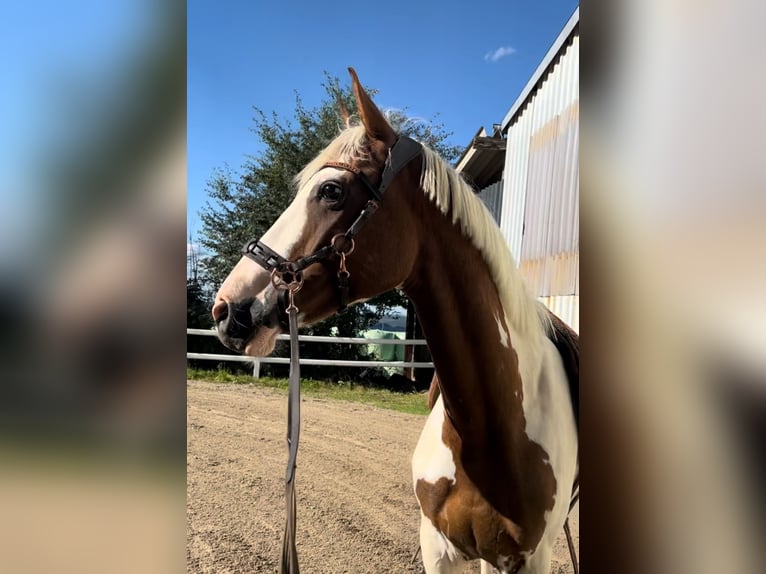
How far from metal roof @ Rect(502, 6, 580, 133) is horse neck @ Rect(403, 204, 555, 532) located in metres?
0.99

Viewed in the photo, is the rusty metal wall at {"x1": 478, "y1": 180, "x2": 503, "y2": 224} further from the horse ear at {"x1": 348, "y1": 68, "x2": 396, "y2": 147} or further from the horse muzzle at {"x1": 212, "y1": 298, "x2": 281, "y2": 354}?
the horse muzzle at {"x1": 212, "y1": 298, "x2": 281, "y2": 354}

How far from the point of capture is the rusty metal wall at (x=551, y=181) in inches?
54.4

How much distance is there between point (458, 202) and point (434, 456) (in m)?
0.74

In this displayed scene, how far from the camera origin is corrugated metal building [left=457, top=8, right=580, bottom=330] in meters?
1.38

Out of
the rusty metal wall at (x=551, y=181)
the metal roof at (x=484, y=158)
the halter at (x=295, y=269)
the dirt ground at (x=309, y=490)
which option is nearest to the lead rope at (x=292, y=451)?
the halter at (x=295, y=269)

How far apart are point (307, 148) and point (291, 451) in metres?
4.97

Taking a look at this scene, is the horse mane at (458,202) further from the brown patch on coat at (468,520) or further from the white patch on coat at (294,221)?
the brown patch on coat at (468,520)

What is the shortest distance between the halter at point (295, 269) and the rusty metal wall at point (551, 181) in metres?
0.57

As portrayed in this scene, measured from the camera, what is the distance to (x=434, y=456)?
1278 mm

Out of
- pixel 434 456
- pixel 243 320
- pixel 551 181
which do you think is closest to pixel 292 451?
pixel 243 320

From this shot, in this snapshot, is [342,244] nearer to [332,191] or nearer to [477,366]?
[332,191]

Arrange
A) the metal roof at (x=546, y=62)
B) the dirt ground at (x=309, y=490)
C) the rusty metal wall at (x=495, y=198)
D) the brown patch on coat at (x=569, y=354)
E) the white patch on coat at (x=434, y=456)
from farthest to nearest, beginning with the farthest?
the rusty metal wall at (x=495, y=198)
the dirt ground at (x=309, y=490)
the metal roof at (x=546, y=62)
the brown patch on coat at (x=569, y=354)
the white patch on coat at (x=434, y=456)
